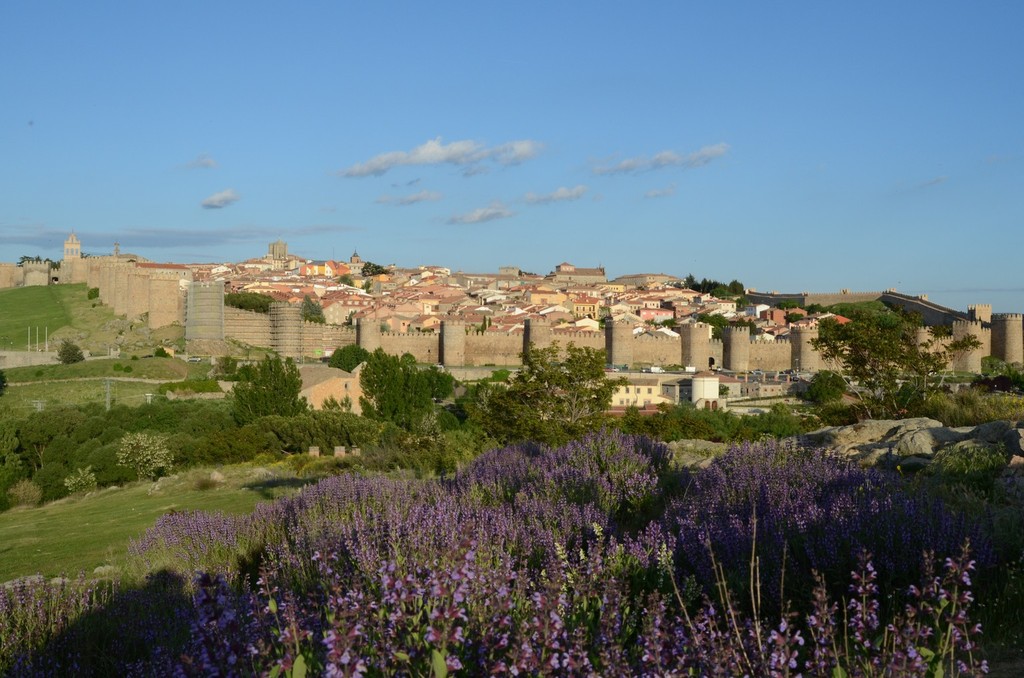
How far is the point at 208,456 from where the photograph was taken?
19516 mm

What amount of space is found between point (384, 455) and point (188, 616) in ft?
24.5

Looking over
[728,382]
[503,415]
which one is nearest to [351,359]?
[728,382]

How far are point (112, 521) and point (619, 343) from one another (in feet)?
172

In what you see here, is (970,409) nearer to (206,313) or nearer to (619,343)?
(206,313)

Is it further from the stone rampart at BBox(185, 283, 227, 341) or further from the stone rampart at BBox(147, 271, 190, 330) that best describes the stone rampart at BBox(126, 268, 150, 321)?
the stone rampart at BBox(185, 283, 227, 341)

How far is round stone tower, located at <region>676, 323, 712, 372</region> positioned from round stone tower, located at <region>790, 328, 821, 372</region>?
556 cm

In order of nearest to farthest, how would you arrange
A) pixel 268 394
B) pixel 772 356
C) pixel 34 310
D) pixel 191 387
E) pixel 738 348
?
pixel 268 394, pixel 191 387, pixel 738 348, pixel 772 356, pixel 34 310

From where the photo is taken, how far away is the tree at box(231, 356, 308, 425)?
25031 millimetres

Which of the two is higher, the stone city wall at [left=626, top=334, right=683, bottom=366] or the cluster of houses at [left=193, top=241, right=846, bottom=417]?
the cluster of houses at [left=193, top=241, right=846, bottom=417]

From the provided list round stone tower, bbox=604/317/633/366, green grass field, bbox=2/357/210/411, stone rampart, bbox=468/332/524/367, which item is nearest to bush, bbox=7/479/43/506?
green grass field, bbox=2/357/210/411

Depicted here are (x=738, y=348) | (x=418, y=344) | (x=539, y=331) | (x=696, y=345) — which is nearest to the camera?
(x=539, y=331)

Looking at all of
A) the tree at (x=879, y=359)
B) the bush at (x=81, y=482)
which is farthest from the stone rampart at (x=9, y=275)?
the tree at (x=879, y=359)

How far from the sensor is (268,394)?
25406 mm

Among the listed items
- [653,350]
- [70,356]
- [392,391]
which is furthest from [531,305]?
[392,391]
